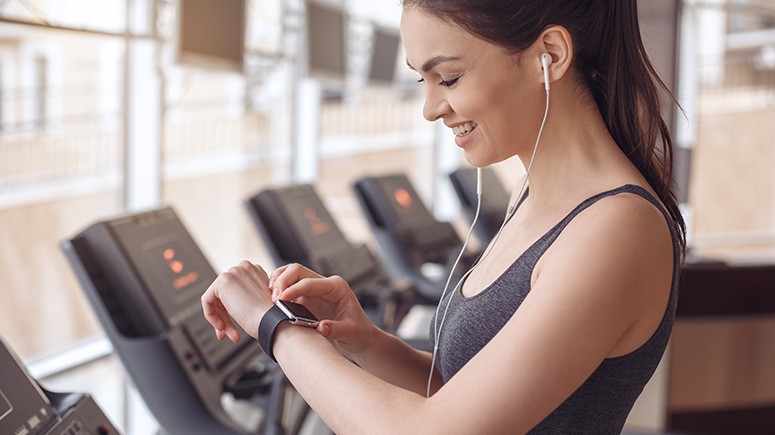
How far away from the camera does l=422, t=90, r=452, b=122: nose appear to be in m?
1.15

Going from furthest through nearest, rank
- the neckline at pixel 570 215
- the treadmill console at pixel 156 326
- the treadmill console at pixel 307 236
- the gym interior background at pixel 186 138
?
1. the gym interior background at pixel 186 138
2. the treadmill console at pixel 307 236
3. the treadmill console at pixel 156 326
4. the neckline at pixel 570 215

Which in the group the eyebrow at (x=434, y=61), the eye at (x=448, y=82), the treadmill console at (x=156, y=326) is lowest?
the treadmill console at (x=156, y=326)

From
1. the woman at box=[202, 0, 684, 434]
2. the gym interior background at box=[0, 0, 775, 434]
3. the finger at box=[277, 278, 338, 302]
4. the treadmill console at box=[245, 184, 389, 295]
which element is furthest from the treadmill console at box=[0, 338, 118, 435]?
the treadmill console at box=[245, 184, 389, 295]

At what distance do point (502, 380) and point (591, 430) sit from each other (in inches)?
9.8

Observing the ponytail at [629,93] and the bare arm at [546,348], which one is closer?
the bare arm at [546,348]

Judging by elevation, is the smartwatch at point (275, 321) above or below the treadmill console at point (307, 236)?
above

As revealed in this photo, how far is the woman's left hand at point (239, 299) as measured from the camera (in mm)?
1155

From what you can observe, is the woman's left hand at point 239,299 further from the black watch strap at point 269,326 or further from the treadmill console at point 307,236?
the treadmill console at point 307,236

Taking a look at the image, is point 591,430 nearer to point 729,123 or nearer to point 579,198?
point 579,198

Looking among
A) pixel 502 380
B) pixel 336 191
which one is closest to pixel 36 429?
pixel 502 380

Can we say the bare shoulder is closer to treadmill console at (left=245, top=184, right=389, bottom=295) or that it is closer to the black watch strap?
the black watch strap

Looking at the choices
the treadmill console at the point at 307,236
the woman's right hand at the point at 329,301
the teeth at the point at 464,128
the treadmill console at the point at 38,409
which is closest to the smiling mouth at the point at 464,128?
the teeth at the point at 464,128

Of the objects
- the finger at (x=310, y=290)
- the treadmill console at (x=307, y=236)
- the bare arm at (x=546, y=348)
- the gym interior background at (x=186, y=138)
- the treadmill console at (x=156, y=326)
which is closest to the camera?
the bare arm at (x=546, y=348)

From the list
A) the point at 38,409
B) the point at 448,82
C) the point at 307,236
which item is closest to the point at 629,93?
the point at 448,82
